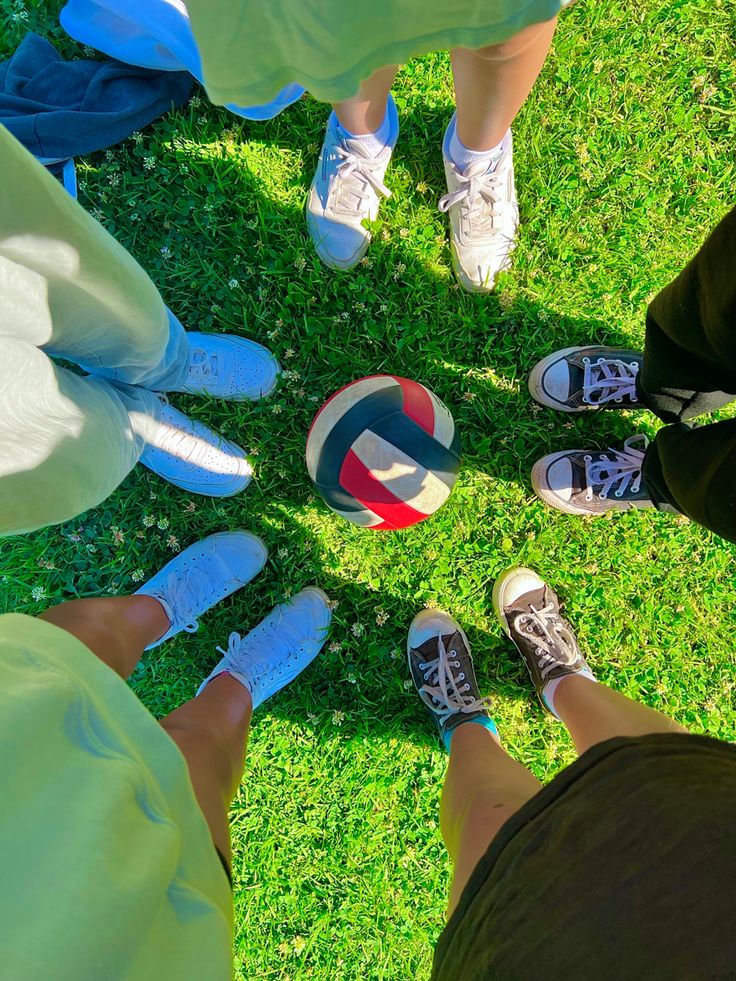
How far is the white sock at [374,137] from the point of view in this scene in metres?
2.81

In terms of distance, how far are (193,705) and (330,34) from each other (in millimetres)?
2338

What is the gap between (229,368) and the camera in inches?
116

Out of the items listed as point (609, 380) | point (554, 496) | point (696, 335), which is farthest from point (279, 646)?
point (696, 335)

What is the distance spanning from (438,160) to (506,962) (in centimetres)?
322

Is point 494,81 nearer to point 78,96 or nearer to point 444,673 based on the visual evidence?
point 78,96

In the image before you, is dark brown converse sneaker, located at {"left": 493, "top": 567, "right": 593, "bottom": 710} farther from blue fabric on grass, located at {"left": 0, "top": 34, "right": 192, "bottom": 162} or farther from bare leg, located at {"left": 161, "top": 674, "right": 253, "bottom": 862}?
blue fabric on grass, located at {"left": 0, "top": 34, "right": 192, "bottom": 162}

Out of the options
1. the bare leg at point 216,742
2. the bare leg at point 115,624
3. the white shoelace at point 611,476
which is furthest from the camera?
the white shoelace at point 611,476

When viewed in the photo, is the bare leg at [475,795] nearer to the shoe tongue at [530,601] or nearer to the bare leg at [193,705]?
the shoe tongue at [530,601]

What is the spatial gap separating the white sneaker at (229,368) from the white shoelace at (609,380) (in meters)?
1.55

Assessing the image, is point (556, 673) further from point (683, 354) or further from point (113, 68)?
point (113, 68)

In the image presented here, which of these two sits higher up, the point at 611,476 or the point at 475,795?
the point at 611,476

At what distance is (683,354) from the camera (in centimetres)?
193

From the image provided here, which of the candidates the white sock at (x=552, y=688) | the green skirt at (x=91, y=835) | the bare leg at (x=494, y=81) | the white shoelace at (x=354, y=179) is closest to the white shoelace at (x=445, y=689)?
the white sock at (x=552, y=688)

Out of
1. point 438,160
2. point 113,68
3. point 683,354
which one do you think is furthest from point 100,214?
point 683,354
